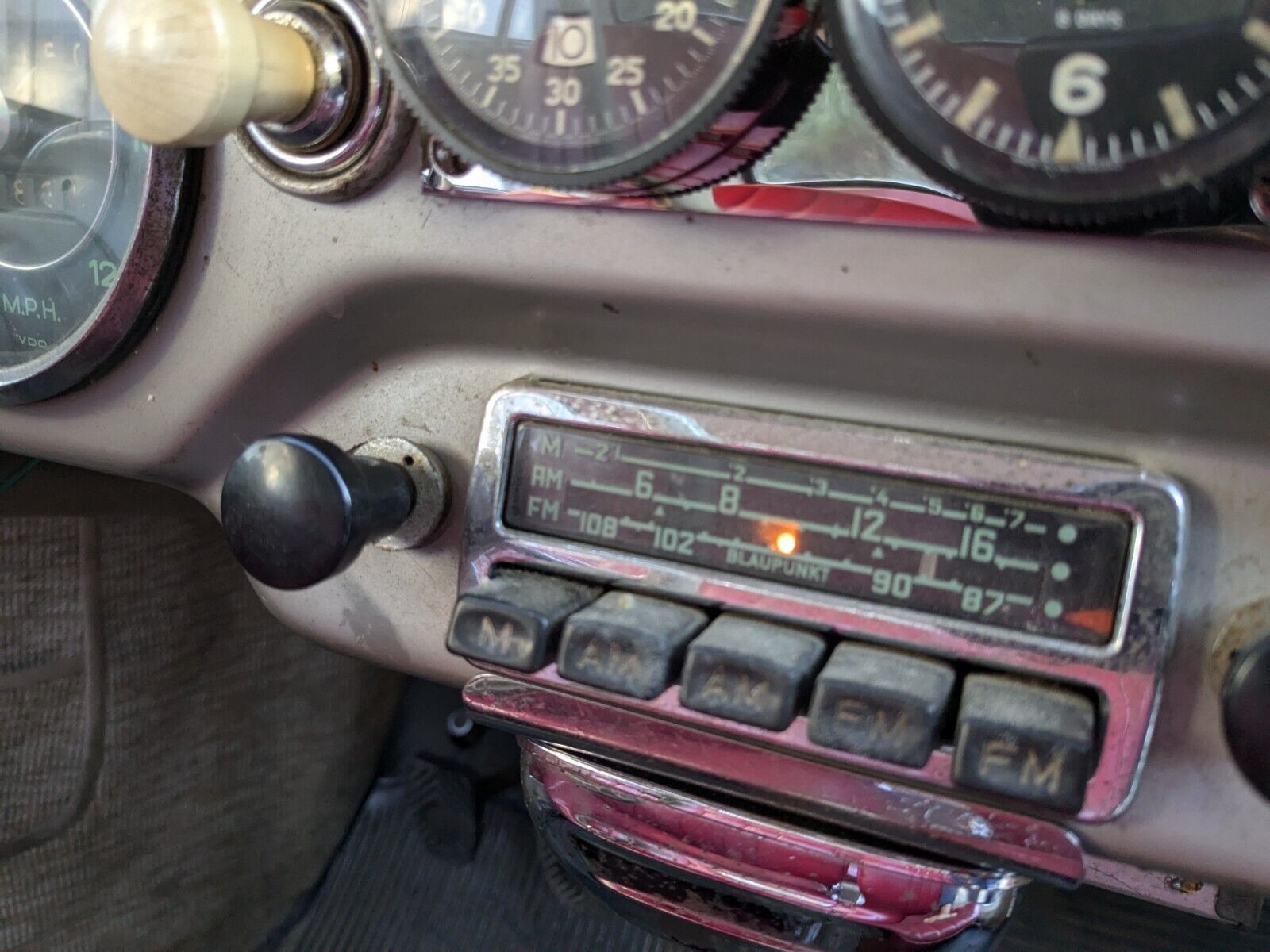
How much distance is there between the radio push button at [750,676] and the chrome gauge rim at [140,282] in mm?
426

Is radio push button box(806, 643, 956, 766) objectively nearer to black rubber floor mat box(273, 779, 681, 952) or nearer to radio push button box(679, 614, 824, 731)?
radio push button box(679, 614, 824, 731)

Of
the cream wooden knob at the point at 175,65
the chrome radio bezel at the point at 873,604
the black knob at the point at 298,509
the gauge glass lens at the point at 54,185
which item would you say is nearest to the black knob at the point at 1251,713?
the chrome radio bezel at the point at 873,604

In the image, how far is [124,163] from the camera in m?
0.67

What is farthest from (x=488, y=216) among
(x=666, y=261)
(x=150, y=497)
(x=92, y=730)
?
(x=92, y=730)

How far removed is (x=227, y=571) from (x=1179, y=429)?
3.27ft

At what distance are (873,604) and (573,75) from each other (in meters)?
0.29

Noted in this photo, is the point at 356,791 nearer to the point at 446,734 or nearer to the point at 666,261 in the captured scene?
the point at 446,734

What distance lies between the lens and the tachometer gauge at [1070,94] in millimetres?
380

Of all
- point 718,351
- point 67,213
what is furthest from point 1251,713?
point 67,213

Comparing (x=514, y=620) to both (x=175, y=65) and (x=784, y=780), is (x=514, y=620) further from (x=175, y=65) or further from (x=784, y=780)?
(x=175, y=65)

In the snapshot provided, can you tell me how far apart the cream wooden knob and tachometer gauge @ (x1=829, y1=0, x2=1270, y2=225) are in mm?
292

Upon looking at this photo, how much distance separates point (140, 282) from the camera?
0.64m

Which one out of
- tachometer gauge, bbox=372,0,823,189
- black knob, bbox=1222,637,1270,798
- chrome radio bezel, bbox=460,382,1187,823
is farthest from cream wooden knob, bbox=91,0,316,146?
black knob, bbox=1222,637,1270,798

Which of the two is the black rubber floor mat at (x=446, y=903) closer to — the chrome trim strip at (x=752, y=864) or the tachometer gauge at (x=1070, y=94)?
the chrome trim strip at (x=752, y=864)
